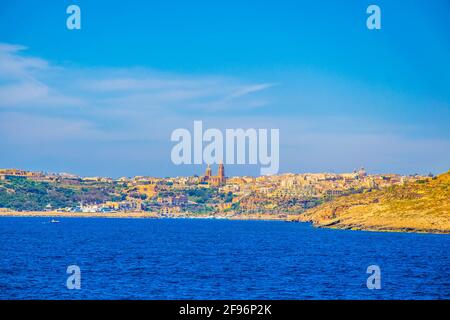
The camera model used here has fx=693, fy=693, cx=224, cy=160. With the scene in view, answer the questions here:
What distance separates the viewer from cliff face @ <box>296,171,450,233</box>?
15700 centimetres

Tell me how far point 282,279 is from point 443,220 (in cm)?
10276

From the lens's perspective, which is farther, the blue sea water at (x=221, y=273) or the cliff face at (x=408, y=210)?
the cliff face at (x=408, y=210)

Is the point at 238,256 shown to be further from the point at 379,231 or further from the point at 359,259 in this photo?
Answer: the point at 379,231

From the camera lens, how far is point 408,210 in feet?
545

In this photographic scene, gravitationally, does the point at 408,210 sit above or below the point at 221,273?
above

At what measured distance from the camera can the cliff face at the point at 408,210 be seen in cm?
15700

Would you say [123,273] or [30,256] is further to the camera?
[30,256]

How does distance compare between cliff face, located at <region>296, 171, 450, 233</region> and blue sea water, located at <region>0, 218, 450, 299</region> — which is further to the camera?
cliff face, located at <region>296, 171, 450, 233</region>

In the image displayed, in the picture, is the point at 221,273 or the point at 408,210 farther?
the point at 408,210
